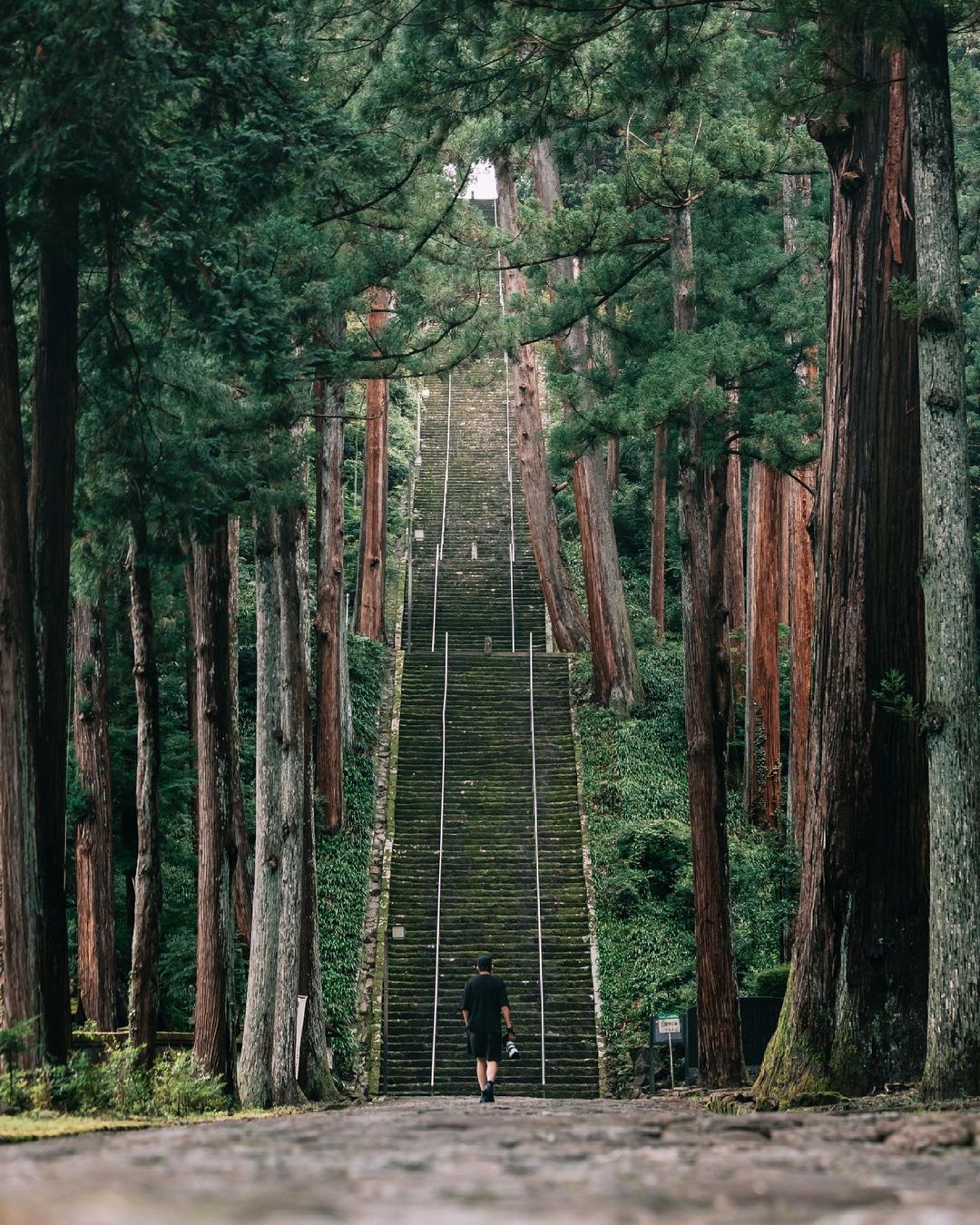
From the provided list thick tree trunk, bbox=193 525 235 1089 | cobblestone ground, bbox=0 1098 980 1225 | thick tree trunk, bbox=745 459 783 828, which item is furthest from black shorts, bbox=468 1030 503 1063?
thick tree trunk, bbox=745 459 783 828

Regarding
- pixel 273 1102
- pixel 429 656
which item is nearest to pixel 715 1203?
pixel 273 1102

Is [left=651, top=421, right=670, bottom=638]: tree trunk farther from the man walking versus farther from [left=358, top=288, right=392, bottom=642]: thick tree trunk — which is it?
the man walking

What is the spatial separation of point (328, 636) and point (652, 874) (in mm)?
6135

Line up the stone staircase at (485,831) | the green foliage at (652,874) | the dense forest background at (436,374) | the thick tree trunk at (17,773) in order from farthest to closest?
the green foliage at (652,874)
the stone staircase at (485,831)
the thick tree trunk at (17,773)
the dense forest background at (436,374)

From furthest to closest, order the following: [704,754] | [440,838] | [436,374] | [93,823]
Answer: [440,838] < [93,823] < [436,374] < [704,754]

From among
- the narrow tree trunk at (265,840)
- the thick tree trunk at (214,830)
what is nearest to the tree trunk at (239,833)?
the thick tree trunk at (214,830)

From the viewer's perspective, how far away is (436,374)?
17.2 m

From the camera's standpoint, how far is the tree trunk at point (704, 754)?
14461 mm

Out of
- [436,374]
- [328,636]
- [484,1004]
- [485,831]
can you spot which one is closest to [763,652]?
[485,831]

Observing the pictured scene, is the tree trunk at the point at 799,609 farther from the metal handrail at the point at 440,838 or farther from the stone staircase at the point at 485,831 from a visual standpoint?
the metal handrail at the point at 440,838

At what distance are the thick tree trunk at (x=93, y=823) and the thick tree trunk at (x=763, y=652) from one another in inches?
426

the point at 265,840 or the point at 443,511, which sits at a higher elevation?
the point at 443,511

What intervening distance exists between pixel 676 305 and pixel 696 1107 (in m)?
9.15

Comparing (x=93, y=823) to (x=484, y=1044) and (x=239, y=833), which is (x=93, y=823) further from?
(x=484, y=1044)
